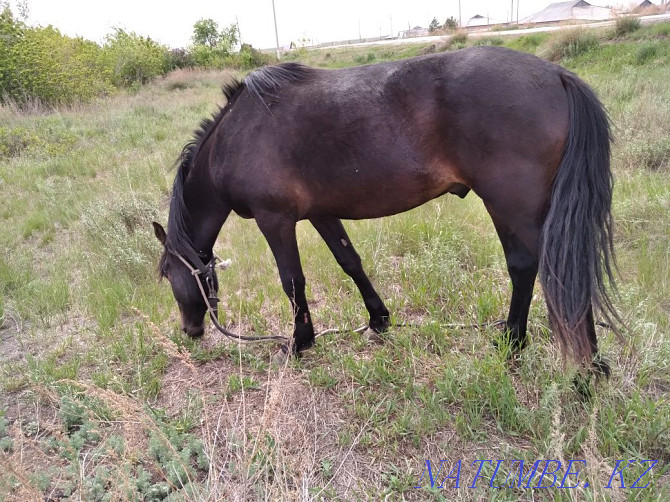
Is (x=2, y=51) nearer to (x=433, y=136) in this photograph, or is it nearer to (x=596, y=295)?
(x=433, y=136)

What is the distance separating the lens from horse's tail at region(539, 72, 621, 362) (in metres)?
2.06

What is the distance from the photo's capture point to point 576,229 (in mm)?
2059

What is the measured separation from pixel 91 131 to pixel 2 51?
→ 5.48m

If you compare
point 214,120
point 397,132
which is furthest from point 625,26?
point 214,120

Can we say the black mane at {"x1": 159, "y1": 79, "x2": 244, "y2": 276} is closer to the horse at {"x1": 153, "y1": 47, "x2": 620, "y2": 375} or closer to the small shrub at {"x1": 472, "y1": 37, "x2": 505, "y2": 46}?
the horse at {"x1": 153, "y1": 47, "x2": 620, "y2": 375}

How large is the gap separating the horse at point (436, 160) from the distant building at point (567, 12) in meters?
59.4

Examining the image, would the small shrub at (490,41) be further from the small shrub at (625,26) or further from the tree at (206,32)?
the tree at (206,32)

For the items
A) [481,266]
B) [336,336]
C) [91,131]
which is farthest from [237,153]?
[91,131]

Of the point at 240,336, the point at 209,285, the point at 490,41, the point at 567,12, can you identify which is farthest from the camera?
the point at 567,12

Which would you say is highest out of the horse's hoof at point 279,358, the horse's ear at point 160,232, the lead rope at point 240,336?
the horse's ear at point 160,232

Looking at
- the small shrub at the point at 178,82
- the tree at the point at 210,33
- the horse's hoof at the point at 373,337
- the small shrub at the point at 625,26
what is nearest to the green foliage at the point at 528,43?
the small shrub at the point at 625,26

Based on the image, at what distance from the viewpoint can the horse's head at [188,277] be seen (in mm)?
2959

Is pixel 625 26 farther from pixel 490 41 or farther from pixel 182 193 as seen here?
pixel 182 193

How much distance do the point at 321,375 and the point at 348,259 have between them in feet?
2.77
